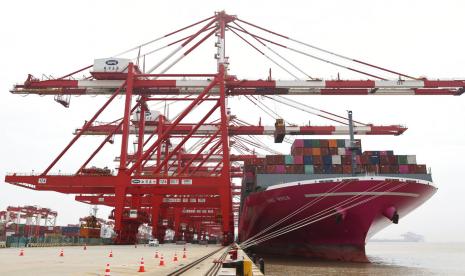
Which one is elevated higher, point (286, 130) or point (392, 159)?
point (286, 130)

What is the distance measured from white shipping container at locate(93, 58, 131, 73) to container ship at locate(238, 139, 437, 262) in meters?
13.5

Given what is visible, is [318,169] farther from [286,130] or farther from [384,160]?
[286,130]

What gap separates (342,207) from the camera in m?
20.5

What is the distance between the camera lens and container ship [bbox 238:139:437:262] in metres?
20.3

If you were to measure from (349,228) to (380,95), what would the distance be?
1352cm

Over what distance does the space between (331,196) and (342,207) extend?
82 centimetres

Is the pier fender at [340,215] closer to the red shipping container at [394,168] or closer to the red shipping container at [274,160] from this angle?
the red shipping container at [394,168]

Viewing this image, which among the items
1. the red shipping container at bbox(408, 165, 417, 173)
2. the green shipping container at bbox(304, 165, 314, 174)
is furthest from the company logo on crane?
the red shipping container at bbox(408, 165, 417, 173)

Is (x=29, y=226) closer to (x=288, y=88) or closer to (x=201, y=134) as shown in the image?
(x=201, y=134)

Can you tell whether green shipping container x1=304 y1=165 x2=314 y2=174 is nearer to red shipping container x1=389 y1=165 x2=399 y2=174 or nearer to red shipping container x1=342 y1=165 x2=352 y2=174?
red shipping container x1=342 y1=165 x2=352 y2=174

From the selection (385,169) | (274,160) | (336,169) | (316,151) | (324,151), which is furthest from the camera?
(324,151)

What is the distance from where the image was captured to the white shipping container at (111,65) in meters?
30.7

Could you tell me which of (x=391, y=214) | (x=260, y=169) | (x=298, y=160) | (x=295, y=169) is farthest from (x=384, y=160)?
(x=260, y=169)

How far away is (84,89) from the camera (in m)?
31.5
